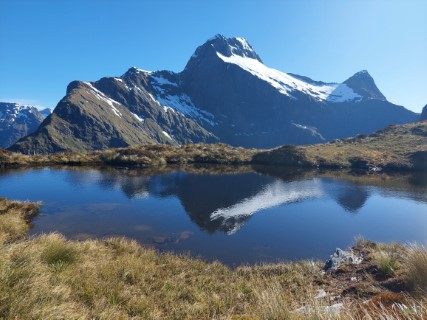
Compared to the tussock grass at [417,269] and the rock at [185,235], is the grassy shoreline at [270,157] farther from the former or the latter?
the tussock grass at [417,269]

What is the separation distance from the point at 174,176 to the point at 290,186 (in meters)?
17.2

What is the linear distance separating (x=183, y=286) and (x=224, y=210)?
18.3 metres

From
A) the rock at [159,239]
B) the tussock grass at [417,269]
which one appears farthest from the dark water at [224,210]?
the tussock grass at [417,269]

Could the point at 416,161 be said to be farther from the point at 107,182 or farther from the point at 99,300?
the point at 99,300

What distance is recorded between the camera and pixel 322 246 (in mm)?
21719

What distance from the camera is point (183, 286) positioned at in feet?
38.8

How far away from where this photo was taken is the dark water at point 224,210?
841 inches

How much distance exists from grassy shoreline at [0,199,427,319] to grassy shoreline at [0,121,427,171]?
137 feet

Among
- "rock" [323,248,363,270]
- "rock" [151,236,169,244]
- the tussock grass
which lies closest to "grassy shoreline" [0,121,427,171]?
"rock" [151,236,169,244]

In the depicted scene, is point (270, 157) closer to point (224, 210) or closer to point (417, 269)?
point (224, 210)

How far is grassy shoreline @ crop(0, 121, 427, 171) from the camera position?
58.7 meters

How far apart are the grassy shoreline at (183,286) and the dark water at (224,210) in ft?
13.6

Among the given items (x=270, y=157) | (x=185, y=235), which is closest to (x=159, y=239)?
(x=185, y=235)

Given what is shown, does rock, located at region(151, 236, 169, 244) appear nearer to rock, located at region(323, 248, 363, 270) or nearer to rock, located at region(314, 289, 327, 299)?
rock, located at region(323, 248, 363, 270)
